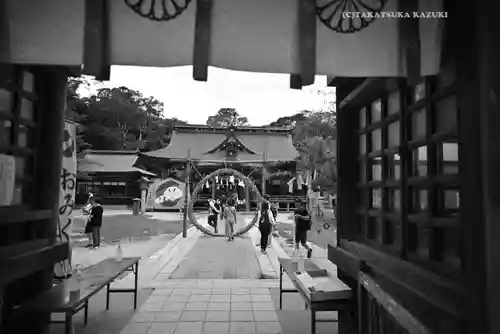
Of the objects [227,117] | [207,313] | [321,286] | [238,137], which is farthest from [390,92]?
[227,117]

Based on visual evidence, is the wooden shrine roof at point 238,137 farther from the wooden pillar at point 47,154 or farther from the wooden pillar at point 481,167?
the wooden pillar at point 481,167

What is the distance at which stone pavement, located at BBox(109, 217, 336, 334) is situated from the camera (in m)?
5.04

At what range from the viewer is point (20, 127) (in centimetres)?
370

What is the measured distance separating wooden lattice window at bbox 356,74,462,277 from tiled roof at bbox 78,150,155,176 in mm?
31119

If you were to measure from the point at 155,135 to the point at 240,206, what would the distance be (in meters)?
21.8

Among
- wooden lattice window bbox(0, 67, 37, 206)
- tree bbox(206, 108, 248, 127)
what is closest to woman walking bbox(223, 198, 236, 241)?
wooden lattice window bbox(0, 67, 37, 206)

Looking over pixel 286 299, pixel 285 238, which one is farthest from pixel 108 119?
pixel 286 299

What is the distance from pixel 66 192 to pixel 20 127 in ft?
11.2

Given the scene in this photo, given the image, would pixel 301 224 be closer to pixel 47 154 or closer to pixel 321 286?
pixel 321 286

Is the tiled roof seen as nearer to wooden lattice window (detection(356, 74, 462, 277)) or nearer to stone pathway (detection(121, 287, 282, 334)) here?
stone pathway (detection(121, 287, 282, 334))

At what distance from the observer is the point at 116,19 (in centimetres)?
257

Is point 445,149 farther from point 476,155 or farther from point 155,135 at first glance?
point 155,135

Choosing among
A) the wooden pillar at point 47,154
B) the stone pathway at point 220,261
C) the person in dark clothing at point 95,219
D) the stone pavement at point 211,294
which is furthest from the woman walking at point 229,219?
the wooden pillar at point 47,154

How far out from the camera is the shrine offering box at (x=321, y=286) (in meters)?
3.91
